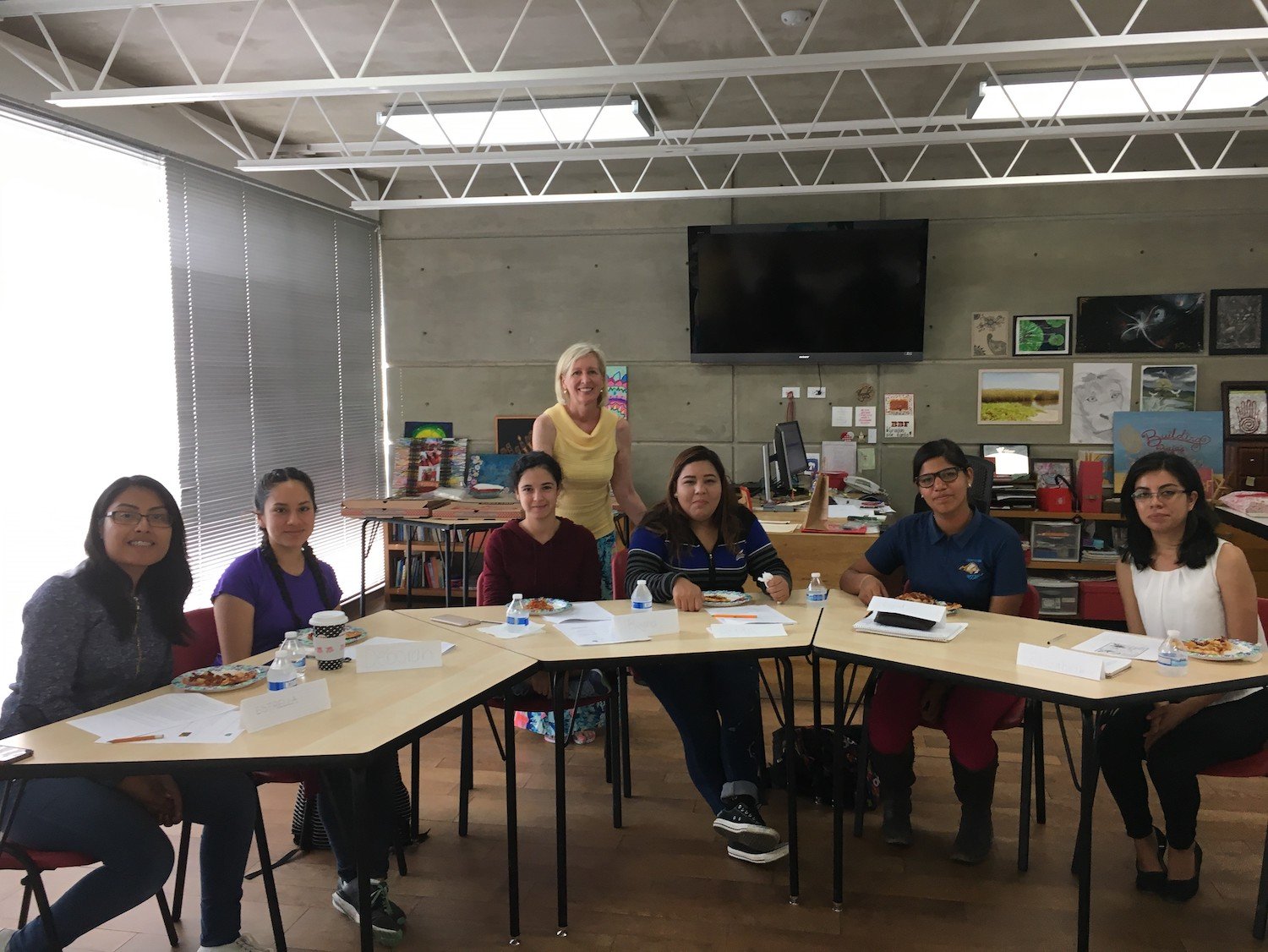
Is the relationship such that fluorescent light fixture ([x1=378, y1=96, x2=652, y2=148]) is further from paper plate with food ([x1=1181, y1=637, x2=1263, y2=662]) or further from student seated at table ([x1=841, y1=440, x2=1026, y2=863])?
paper plate with food ([x1=1181, y1=637, x2=1263, y2=662])

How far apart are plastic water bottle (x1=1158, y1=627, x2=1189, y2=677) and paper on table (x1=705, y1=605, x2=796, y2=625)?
100 cm

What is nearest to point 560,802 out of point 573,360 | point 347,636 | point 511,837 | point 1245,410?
point 511,837

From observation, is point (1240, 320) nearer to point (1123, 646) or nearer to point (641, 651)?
point (1123, 646)

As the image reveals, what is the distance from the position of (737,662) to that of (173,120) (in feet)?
13.3

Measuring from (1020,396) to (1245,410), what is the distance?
132cm

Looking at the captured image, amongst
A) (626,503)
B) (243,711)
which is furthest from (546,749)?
(243,711)

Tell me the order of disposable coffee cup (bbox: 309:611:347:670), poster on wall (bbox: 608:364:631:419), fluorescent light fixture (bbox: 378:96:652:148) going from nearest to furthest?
disposable coffee cup (bbox: 309:611:347:670) → fluorescent light fixture (bbox: 378:96:652:148) → poster on wall (bbox: 608:364:631:419)

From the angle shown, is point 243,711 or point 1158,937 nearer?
point 243,711

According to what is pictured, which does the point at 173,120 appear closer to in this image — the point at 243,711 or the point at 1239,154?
the point at 243,711

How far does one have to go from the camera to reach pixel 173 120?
4.71 metres

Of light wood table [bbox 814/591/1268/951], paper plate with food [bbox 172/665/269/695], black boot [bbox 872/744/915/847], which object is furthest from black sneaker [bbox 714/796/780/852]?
paper plate with food [bbox 172/665/269/695]

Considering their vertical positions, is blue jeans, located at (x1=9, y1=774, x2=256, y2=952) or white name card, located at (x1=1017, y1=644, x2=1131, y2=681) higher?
white name card, located at (x1=1017, y1=644, x2=1131, y2=681)

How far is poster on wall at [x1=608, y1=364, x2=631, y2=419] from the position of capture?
647 centimetres

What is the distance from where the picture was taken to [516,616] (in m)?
2.91
